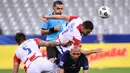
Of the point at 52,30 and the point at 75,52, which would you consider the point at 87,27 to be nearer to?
the point at 75,52

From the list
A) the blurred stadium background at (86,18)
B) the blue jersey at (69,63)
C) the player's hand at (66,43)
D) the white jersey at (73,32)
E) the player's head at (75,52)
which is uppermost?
the white jersey at (73,32)

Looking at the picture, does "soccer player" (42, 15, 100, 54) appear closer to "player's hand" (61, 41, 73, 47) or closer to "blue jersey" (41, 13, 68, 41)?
"player's hand" (61, 41, 73, 47)

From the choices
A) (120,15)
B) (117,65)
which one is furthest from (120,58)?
(120,15)

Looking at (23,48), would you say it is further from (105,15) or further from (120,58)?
(120,58)

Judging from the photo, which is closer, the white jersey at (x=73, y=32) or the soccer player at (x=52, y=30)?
the white jersey at (x=73, y=32)

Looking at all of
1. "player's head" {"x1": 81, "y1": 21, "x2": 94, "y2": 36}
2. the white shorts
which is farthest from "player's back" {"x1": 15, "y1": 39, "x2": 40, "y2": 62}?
"player's head" {"x1": 81, "y1": 21, "x2": 94, "y2": 36}

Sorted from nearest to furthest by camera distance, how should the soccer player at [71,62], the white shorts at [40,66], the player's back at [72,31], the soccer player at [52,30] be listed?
1. the white shorts at [40,66]
2. the soccer player at [71,62]
3. the player's back at [72,31]
4. the soccer player at [52,30]

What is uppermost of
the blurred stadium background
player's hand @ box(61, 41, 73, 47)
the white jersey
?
the white jersey

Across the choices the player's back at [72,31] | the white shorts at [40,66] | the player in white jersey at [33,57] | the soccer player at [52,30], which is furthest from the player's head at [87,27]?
the soccer player at [52,30]

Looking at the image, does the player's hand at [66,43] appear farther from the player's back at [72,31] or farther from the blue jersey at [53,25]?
the blue jersey at [53,25]


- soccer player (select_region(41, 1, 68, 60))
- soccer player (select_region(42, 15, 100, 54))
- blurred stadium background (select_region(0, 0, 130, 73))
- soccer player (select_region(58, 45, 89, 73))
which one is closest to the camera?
soccer player (select_region(58, 45, 89, 73))

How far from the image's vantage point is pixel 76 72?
9227 millimetres

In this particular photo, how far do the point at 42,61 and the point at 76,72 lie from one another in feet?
2.61

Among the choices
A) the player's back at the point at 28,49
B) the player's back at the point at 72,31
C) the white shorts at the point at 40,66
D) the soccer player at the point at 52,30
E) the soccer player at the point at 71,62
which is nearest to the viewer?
the white shorts at the point at 40,66
